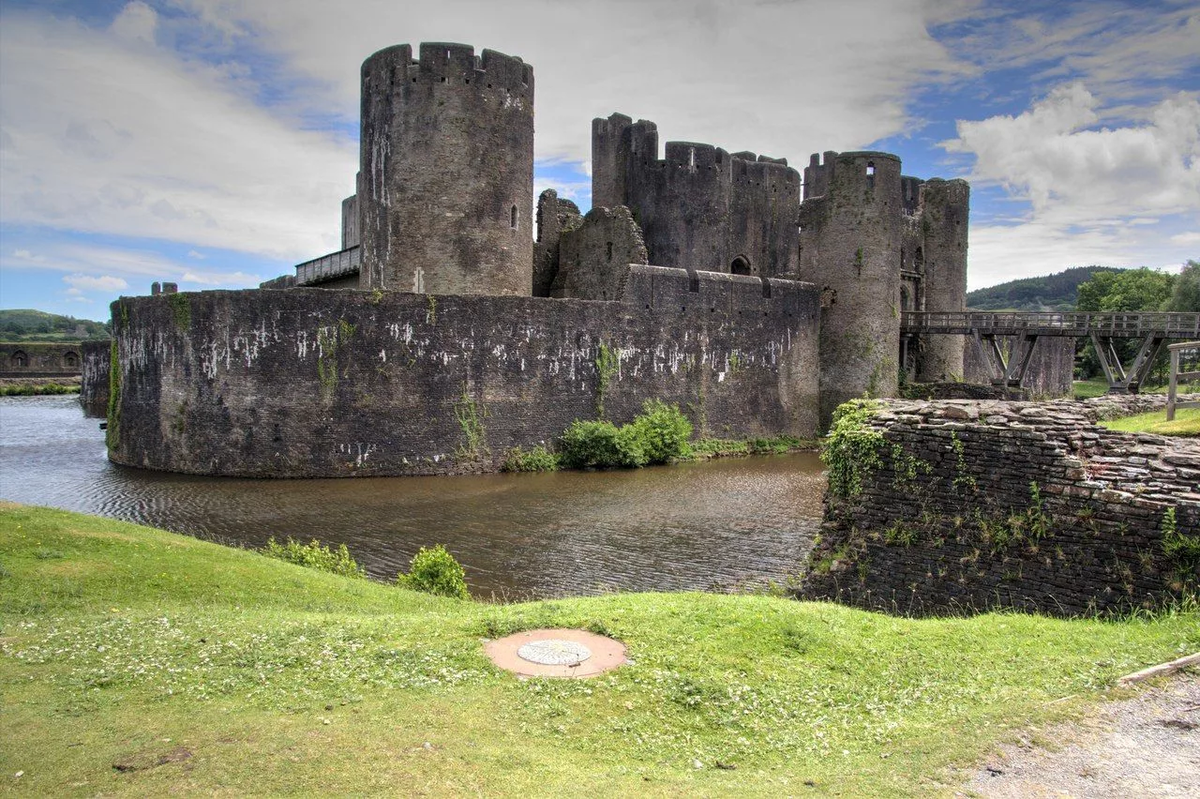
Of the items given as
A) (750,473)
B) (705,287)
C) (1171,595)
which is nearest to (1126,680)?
(1171,595)

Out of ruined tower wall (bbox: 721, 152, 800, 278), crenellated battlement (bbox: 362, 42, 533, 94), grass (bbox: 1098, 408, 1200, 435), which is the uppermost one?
crenellated battlement (bbox: 362, 42, 533, 94)

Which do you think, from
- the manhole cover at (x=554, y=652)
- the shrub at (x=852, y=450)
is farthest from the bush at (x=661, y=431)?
the manhole cover at (x=554, y=652)

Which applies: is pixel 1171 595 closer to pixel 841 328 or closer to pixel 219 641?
pixel 219 641

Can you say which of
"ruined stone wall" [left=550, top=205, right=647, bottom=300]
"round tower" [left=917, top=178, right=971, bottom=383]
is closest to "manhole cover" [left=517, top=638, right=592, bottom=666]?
"ruined stone wall" [left=550, top=205, right=647, bottom=300]

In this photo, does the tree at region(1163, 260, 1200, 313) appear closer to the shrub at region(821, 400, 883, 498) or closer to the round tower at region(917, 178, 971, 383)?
the round tower at region(917, 178, 971, 383)

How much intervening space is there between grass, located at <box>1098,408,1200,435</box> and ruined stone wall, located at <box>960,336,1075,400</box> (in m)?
24.8

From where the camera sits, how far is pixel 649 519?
17.8 m

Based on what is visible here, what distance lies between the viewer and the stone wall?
8773 mm

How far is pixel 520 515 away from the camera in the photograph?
1809cm

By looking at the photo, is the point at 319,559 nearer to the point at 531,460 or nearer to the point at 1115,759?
the point at 1115,759

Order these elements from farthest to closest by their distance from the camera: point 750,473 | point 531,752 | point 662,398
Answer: point 662,398
point 750,473
point 531,752

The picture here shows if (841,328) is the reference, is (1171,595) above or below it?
below

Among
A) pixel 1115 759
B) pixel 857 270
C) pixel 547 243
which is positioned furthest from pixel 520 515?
pixel 857 270

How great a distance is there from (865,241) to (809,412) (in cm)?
649
